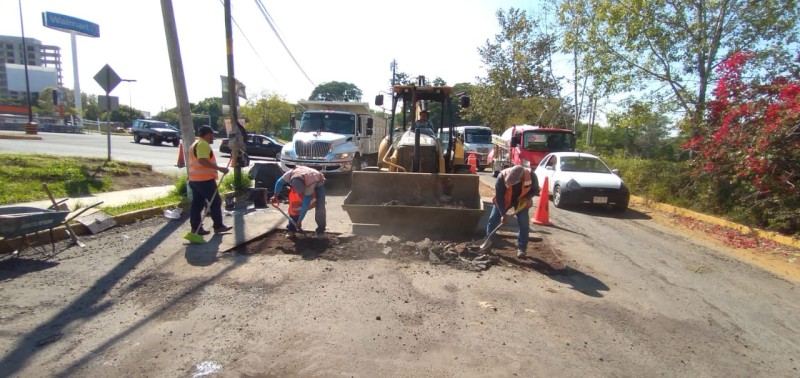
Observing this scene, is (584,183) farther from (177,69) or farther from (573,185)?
(177,69)

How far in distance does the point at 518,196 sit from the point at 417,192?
1955 millimetres

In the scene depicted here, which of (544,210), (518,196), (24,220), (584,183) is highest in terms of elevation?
Result: (518,196)

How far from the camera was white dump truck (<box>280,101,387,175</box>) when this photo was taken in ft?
42.2

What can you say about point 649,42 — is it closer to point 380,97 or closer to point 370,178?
point 380,97

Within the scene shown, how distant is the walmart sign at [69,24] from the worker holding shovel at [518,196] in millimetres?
82254

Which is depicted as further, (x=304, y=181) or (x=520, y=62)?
(x=520, y=62)

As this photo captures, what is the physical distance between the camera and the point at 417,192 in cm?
746

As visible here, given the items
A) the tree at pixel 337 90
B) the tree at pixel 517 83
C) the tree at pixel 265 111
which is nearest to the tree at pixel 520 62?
the tree at pixel 517 83

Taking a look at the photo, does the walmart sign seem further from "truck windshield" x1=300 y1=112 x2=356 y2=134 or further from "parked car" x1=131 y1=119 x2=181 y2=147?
"truck windshield" x1=300 y1=112 x2=356 y2=134

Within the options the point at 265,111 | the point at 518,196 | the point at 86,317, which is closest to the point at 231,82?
the point at 86,317

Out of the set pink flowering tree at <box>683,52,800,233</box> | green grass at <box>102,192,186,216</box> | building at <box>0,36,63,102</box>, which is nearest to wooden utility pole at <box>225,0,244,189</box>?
green grass at <box>102,192,186,216</box>

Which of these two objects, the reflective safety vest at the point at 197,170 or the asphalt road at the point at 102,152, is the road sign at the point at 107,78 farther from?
the reflective safety vest at the point at 197,170

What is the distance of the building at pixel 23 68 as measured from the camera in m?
94.5

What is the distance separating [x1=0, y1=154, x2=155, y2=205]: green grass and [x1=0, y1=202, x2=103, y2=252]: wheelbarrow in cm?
318
